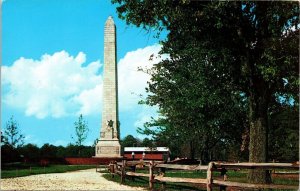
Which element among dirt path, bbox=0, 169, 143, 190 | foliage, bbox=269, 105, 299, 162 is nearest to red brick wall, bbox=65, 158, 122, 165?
foliage, bbox=269, 105, 299, 162

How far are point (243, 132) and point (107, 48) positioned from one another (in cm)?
1763

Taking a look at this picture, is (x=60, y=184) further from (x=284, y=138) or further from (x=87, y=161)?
(x=284, y=138)

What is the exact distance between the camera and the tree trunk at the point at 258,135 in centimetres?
1942

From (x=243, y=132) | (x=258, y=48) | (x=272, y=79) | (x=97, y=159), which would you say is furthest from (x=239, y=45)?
(x=97, y=159)

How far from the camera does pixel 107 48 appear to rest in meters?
54.5

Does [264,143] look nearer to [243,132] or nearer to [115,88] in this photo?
[243,132]

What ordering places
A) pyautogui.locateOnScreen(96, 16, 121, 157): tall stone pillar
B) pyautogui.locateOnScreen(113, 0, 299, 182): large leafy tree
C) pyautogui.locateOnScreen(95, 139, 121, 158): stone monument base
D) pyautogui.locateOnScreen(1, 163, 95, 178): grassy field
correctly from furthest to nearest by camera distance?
pyautogui.locateOnScreen(95, 139, 121, 158): stone monument base → pyautogui.locateOnScreen(96, 16, 121, 157): tall stone pillar → pyautogui.locateOnScreen(1, 163, 95, 178): grassy field → pyautogui.locateOnScreen(113, 0, 299, 182): large leafy tree

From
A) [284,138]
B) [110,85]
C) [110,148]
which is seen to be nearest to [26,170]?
[110,85]

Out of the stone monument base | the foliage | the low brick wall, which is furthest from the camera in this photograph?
the stone monument base

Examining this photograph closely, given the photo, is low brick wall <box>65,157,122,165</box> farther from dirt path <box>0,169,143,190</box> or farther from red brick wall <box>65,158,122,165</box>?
dirt path <box>0,169,143,190</box>

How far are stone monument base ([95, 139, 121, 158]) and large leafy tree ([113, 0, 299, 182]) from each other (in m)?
37.7

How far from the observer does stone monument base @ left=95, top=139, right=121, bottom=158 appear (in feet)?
190

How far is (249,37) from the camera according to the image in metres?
19.2

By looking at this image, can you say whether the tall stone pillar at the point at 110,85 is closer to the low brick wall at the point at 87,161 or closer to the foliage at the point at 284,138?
the low brick wall at the point at 87,161
